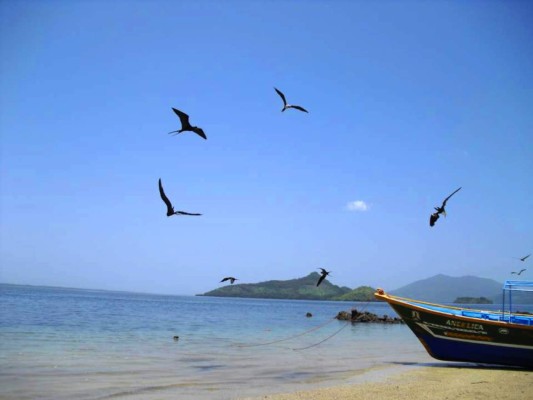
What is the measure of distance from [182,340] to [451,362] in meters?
12.7

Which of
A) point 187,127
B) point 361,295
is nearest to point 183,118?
point 187,127

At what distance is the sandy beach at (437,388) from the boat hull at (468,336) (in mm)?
703

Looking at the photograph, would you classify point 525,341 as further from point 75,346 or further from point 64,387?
point 75,346

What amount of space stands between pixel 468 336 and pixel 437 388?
4.70m

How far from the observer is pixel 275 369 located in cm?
1516

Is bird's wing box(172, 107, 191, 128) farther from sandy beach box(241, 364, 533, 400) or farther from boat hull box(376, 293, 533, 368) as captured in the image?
boat hull box(376, 293, 533, 368)

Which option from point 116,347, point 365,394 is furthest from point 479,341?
point 116,347

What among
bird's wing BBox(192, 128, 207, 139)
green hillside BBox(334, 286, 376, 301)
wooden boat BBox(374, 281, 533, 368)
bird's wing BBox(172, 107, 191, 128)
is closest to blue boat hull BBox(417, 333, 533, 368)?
wooden boat BBox(374, 281, 533, 368)

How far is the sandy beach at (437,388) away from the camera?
415 inches

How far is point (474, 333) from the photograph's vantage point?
1527 cm

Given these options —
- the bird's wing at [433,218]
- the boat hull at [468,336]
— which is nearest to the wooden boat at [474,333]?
the boat hull at [468,336]

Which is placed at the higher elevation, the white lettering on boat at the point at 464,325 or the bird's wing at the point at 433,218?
the bird's wing at the point at 433,218

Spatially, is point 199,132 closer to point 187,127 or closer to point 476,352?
point 187,127

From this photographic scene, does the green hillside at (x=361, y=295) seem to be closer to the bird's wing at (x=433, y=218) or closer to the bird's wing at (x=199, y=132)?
the bird's wing at (x=433, y=218)
